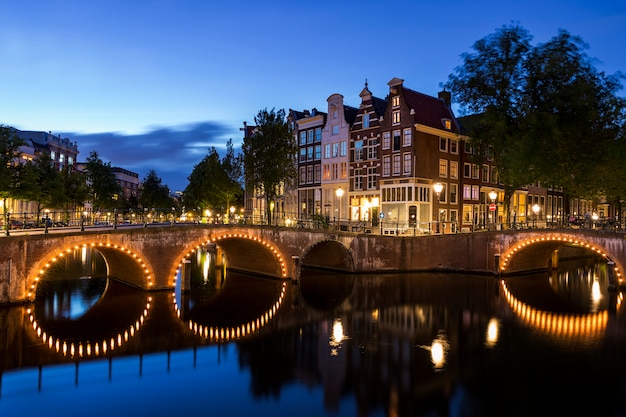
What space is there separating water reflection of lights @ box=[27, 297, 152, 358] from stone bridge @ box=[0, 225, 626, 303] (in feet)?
14.9

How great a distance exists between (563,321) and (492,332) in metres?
4.94

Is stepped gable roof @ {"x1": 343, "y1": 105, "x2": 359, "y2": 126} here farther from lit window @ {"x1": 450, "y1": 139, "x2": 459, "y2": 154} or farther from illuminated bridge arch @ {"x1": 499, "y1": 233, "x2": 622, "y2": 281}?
illuminated bridge arch @ {"x1": 499, "y1": 233, "x2": 622, "y2": 281}

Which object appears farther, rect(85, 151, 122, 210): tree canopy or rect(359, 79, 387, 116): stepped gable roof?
rect(85, 151, 122, 210): tree canopy

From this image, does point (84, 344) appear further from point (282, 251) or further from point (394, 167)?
point (394, 167)

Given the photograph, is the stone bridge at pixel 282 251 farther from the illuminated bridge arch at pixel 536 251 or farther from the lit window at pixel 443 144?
the lit window at pixel 443 144

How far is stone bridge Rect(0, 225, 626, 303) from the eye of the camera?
2523cm

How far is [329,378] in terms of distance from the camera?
16422mm

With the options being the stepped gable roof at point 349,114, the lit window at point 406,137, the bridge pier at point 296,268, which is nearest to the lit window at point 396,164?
the lit window at point 406,137

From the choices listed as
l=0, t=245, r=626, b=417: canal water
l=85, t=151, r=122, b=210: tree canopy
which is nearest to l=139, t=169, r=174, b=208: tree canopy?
l=85, t=151, r=122, b=210: tree canopy

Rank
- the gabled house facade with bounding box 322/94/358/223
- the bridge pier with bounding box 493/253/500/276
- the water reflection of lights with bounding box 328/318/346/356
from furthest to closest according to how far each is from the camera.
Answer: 1. the gabled house facade with bounding box 322/94/358/223
2. the bridge pier with bounding box 493/253/500/276
3. the water reflection of lights with bounding box 328/318/346/356

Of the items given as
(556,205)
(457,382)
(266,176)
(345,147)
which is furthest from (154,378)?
(556,205)

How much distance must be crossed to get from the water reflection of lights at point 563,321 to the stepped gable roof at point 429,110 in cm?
2448

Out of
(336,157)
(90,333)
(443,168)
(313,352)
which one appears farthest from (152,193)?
(313,352)

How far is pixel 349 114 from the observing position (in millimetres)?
54281
